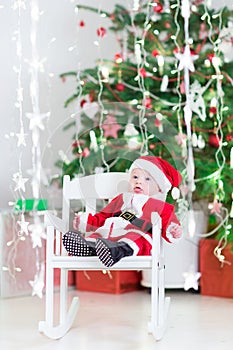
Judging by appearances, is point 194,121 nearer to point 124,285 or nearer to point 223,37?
point 223,37

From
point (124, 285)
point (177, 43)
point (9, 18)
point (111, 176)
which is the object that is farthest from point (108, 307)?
point (9, 18)

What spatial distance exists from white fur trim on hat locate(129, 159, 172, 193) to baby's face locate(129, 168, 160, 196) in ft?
0.04

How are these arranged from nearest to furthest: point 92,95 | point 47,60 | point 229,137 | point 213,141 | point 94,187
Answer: point 94,187, point 229,137, point 213,141, point 92,95, point 47,60

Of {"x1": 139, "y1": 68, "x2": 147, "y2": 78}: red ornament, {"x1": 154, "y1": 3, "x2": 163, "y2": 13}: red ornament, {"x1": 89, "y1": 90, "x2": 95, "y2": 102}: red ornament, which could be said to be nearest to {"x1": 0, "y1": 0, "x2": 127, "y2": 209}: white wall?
{"x1": 89, "y1": 90, "x2": 95, "y2": 102}: red ornament

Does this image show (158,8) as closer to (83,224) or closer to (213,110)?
(213,110)

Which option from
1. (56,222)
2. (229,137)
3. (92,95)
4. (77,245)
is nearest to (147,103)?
(92,95)

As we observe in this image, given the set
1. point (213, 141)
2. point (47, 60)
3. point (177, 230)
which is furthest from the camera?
point (47, 60)

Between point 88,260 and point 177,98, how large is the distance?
1.16 meters

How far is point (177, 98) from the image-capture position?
298 cm

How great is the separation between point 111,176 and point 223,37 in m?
1.03

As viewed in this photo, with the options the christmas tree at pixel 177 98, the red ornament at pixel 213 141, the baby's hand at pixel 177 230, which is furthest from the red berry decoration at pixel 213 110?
the baby's hand at pixel 177 230

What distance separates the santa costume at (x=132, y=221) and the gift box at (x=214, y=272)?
857mm

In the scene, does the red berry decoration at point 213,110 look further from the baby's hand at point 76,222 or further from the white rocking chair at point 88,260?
the baby's hand at point 76,222

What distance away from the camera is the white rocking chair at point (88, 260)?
2.04m
